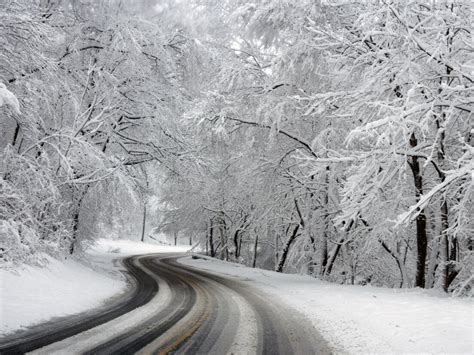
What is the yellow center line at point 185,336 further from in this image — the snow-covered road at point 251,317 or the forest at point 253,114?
the forest at point 253,114

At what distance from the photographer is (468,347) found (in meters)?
5.81

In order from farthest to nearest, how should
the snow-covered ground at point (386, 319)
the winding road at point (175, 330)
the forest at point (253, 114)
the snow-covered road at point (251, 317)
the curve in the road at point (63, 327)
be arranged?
the forest at point (253, 114) → the snow-covered ground at point (386, 319) → the snow-covered road at point (251, 317) → the winding road at point (175, 330) → the curve in the road at point (63, 327)

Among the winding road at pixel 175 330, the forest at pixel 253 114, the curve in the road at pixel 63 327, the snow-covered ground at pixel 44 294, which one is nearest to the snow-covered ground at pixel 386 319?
the winding road at pixel 175 330

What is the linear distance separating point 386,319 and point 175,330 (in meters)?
4.24

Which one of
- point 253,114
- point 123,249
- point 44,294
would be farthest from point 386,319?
point 123,249

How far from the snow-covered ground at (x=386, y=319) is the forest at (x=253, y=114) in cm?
164

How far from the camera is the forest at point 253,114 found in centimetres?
755

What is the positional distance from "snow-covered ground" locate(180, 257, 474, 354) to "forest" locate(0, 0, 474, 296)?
164 cm

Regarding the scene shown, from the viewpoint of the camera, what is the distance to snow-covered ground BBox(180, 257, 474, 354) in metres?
6.19

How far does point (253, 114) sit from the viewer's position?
1452 centimetres

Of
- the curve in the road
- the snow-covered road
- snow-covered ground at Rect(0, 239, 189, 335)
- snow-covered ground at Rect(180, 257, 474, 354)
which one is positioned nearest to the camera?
the curve in the road

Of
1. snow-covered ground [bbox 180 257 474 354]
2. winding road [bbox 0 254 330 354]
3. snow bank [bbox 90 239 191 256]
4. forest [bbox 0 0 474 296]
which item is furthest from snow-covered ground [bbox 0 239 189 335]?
snow bank [bbox 90 239 191 256]

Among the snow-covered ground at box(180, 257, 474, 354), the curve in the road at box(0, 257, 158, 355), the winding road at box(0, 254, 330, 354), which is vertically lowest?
the curve in the road at box(0, 257, 158, 355)

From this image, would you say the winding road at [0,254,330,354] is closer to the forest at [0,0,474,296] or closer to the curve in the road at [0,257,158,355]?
the curve in the road at [0,257,158,355]
